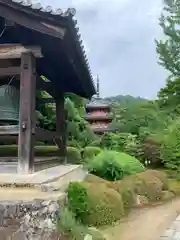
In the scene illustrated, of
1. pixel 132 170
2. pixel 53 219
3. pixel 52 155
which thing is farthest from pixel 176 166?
pixel 53 219

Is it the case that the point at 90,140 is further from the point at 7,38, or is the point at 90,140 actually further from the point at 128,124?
the point at 7,38

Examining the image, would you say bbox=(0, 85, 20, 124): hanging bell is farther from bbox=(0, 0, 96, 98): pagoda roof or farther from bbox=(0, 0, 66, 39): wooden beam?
bbox=(0, 0, 66, 39): wooden beam

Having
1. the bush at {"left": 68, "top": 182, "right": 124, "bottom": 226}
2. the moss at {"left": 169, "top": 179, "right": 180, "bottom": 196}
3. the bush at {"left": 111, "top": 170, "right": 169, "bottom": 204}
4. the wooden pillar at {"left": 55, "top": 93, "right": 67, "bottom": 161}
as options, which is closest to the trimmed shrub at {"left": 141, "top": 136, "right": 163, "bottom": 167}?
the moss at {"left": 169, "top": 179, "right": 180, "bottom": 196}

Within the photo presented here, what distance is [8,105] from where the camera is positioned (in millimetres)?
6176

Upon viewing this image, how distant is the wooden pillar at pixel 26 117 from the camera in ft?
17.6

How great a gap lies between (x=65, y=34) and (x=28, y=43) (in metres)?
0.73

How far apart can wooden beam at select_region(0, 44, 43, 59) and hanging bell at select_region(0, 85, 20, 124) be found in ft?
2.55

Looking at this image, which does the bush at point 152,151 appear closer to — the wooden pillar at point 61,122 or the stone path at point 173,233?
the wooden pillar at point 61,122

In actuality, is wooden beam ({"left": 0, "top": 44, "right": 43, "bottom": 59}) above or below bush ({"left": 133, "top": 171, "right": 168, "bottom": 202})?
above

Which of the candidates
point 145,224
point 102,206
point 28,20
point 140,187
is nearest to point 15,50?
point 28,20

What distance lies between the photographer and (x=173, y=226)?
5.18 meters

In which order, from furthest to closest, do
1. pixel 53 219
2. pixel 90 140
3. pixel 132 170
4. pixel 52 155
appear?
pixel 90 140 → pixel 132 170 → pixel 52 155 → pixel 53 219

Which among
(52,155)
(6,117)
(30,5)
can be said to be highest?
(30,5)

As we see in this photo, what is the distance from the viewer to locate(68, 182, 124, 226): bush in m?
4.91
